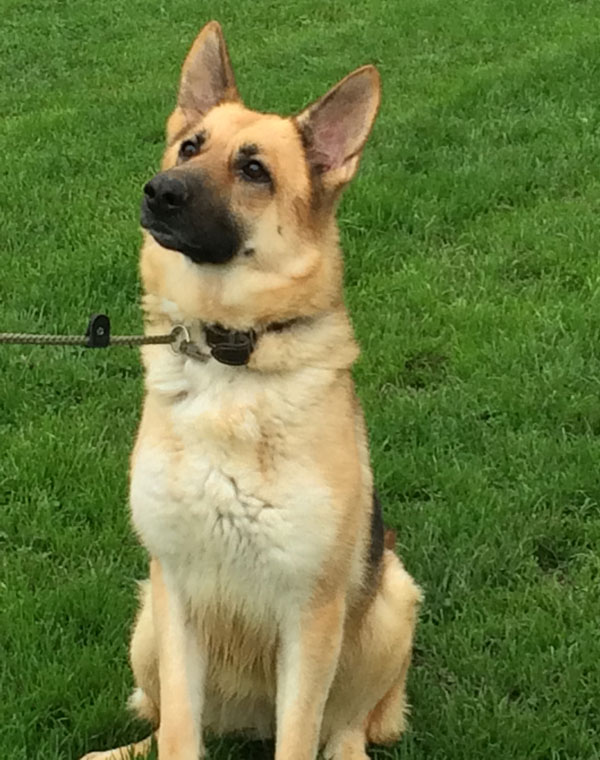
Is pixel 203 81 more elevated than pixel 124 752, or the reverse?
pixel 203 81

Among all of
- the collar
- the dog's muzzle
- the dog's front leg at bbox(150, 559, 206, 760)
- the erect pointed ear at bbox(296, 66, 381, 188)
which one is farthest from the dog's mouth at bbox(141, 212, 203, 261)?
the dog's front leg at bbox(150, 559, 206, 760)

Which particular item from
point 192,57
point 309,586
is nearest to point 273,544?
point 309,586

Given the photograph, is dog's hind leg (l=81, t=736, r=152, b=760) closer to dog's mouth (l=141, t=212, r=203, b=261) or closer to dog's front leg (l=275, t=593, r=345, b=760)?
dog's front leg (l=275, t=593, r=345, b=760)

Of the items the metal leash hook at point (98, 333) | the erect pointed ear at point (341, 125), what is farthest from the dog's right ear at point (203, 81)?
the metal leash hook at point (98, 333)

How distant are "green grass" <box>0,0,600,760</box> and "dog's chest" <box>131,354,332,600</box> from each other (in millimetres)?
797

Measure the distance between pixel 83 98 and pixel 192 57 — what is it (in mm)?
6385

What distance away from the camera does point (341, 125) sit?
3.41 meters

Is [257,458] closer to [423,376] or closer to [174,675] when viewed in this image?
[174,675]

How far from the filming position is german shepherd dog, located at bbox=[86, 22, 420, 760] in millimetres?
3029

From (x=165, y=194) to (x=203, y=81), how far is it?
697mm

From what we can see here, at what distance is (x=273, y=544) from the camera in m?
3.00

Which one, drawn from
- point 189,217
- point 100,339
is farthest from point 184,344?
point 189,217

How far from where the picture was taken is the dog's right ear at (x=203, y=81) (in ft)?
11.6

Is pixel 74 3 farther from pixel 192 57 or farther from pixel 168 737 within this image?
pixel 168 737
